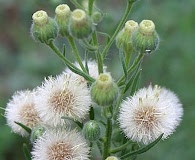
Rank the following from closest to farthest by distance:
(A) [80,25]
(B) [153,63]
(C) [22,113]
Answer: (A) [80,25]
(C) [22,113]
(B) [153,63]

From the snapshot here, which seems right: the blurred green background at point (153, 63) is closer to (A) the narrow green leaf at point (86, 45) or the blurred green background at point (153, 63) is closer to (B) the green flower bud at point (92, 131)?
(A) the narrow green leaf at point (86, 45)

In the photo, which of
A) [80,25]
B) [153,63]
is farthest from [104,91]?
[153,63]

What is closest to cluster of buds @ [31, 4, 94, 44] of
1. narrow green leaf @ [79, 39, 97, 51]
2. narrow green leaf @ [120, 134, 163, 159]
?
narrow green leaf @ [79, 39, 97, 51]

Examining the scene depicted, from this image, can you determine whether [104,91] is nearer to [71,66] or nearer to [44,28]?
[71,66]

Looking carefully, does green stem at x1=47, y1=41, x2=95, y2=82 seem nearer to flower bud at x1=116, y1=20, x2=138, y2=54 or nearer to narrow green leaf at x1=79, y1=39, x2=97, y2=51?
narrow green leaf at x1=79, y1=39, x2=97, y2=51

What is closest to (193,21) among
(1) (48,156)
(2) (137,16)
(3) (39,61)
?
(2) (137,16)

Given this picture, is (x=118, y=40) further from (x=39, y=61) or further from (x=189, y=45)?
(x=39, y=61)

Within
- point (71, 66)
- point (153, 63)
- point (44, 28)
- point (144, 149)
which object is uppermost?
point (153, 63)
